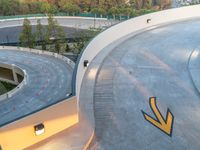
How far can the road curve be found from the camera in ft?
49.3

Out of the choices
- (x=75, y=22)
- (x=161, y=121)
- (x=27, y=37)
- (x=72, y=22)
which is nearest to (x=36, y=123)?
(x=161, y=121)

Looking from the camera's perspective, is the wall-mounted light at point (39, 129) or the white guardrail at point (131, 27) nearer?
the wall-mounted light at point (39, 129)

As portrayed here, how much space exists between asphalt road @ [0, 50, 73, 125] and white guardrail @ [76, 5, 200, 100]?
21.8ft

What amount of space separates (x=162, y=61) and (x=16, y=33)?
2101 inches

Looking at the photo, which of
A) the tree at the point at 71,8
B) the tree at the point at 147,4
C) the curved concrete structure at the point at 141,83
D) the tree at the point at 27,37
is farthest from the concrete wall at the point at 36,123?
the tree at the point at 147,4

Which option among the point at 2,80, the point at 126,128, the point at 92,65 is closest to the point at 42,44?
the point at 2,80

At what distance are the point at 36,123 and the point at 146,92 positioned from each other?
894cm

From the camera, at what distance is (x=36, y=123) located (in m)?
13.4

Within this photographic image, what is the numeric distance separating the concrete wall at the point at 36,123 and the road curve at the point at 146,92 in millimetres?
1924

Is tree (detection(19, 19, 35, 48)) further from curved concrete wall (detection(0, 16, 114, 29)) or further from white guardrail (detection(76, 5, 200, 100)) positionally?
white guardrail (detection(76, 5, 200, 100))

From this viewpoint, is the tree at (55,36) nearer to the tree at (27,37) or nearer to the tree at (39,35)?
the tree at (39,35)

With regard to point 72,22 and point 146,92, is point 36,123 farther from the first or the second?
point 72,22

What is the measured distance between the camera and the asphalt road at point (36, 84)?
3418 centimetres

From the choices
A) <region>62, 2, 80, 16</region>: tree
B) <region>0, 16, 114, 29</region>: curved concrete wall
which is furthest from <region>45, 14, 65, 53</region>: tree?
<region>62, 2, 80, 16</region>: tree
